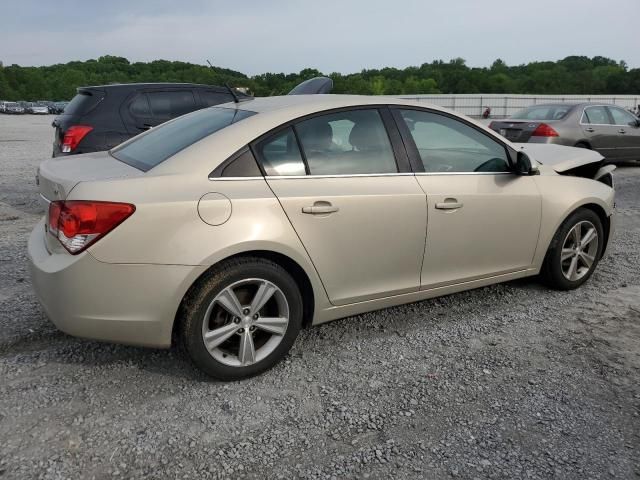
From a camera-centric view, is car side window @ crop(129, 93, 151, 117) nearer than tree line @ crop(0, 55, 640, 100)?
Yes

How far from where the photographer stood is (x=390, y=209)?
3.40 m

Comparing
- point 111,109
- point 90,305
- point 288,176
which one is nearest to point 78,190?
point 90,305

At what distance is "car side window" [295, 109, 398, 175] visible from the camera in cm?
330

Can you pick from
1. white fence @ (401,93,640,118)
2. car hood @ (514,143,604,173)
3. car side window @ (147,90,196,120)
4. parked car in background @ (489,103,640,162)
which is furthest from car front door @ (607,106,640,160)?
white fence @ (401,93,640,118)

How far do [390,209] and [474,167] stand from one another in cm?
87

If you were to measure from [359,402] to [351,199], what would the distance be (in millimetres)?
1131

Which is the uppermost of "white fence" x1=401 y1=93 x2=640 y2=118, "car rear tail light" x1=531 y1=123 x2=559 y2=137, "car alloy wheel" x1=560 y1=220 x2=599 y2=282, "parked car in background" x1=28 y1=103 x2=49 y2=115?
"car rear tail light" x1=531 y1=123 x2=559 y2=137

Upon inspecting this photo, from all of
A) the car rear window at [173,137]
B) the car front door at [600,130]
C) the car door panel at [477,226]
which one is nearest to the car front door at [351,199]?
the car door panel at [477,226]

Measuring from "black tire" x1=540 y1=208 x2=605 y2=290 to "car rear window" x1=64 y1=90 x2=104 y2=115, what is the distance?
5440 mm

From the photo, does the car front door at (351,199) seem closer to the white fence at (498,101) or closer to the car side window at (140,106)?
the car side window at (140,106)

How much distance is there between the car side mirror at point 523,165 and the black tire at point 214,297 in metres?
1.91

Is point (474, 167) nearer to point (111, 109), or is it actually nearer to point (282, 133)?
point (282, 133)

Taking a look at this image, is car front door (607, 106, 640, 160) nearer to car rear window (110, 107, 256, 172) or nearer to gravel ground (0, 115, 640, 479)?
gravel ground (0, 115, 640, 479)

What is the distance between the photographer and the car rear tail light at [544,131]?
1041cm
